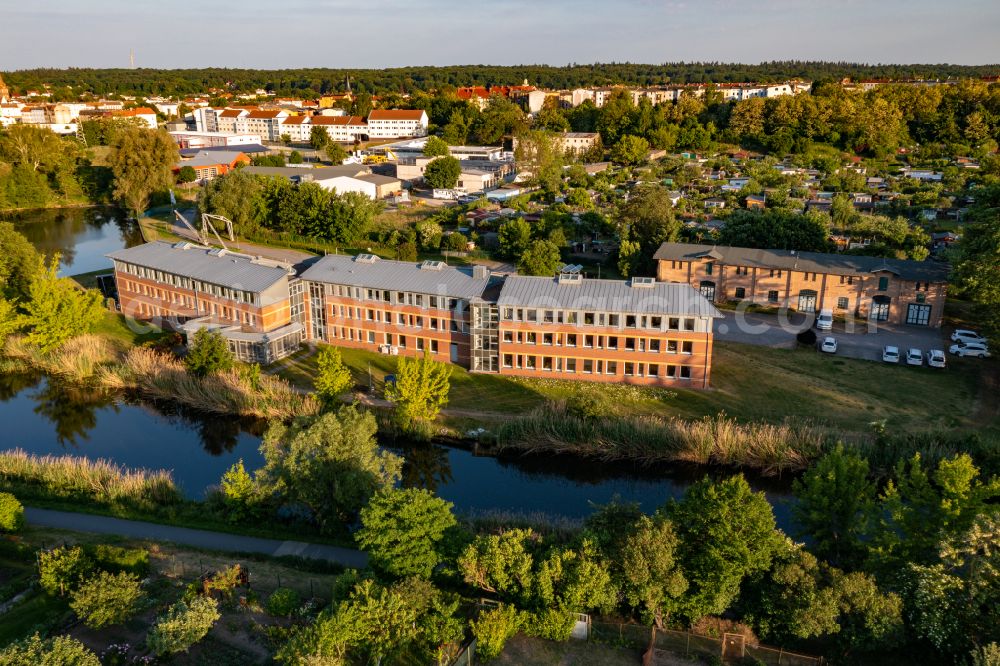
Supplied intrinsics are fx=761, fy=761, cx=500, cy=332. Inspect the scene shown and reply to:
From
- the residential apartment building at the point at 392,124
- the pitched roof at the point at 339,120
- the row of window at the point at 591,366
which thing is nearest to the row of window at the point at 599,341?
the row of window at the point at 591,366

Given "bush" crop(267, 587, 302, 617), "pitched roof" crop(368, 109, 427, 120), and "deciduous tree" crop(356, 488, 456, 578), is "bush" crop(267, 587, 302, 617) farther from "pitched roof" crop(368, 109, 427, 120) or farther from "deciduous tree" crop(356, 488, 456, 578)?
"pitched roof" crop(368, 109, 427, 120)

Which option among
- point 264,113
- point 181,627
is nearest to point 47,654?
point 181,627

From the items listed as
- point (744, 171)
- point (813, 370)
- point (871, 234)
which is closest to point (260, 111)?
point (744, 171)

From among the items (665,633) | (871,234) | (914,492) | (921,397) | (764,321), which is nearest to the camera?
(665,633)

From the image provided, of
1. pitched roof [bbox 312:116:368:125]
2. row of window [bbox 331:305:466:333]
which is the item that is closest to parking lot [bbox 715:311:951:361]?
row of window [bbox 331:305:466:333]

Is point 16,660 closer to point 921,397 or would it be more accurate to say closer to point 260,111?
point 921,397

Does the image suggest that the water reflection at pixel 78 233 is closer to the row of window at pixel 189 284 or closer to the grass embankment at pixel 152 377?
the row of window at pixel 189 284
